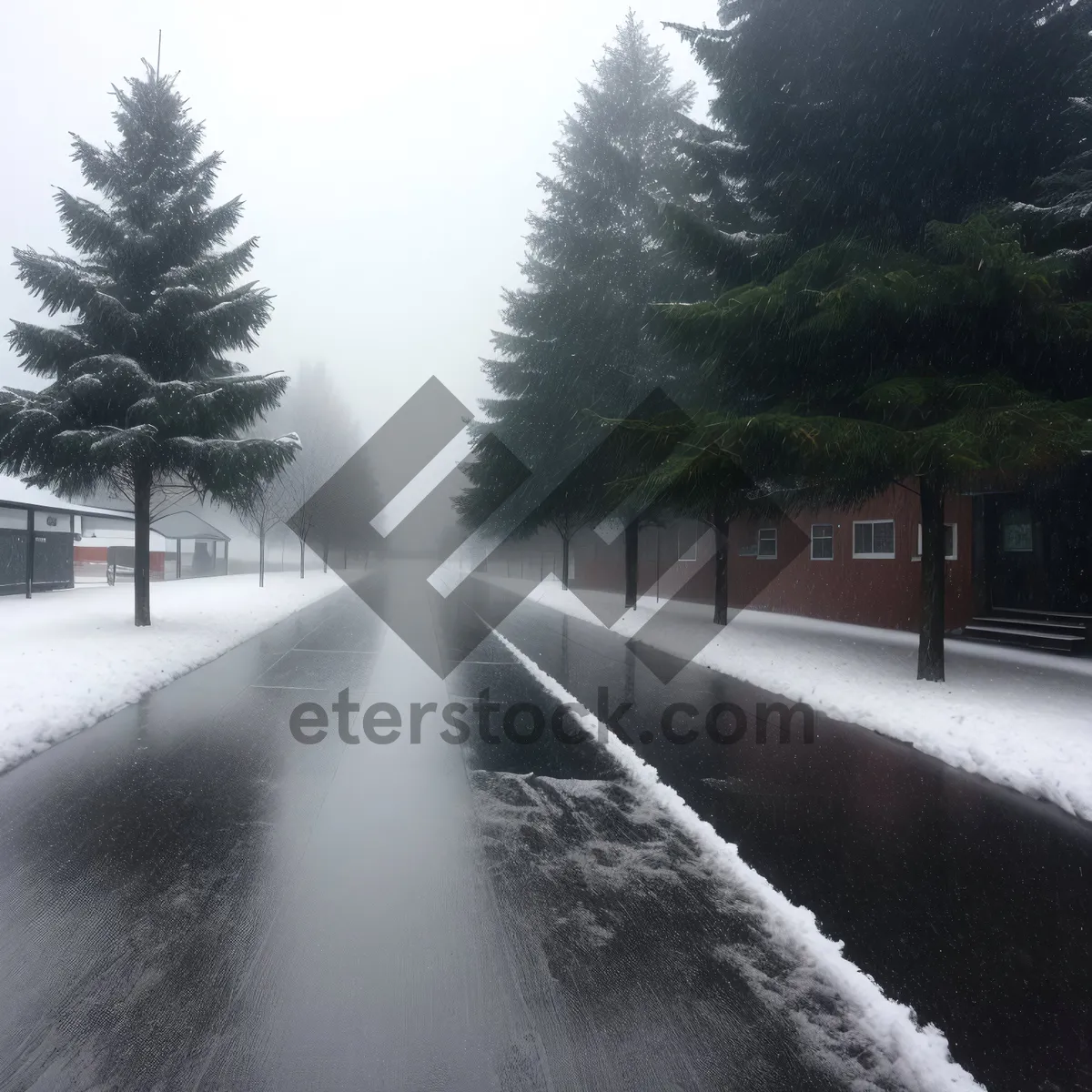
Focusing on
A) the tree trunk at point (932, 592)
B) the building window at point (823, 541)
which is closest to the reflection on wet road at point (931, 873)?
the tree trunk at point (932, 592)

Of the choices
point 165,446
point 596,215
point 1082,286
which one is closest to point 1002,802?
point 1082,286

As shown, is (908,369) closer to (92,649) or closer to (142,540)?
(92,649)

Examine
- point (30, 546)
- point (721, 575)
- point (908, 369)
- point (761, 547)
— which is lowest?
point (721, 575)

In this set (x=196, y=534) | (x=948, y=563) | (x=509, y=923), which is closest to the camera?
(x=509, y=923)

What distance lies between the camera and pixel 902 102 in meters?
9.72

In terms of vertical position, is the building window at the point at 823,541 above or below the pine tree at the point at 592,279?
below

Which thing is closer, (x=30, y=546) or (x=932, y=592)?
(x=932, y=592)

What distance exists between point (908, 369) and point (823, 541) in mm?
10065

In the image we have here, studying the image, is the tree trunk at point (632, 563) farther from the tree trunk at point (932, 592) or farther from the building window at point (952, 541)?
the tree trunk at point (932, 592)

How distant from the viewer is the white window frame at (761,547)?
20.6 metres

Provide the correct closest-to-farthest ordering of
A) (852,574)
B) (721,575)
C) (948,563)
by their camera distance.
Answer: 1. (948,563)
2. (721,575)
3. (852,574)

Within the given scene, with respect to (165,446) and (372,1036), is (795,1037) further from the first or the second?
(165,446)

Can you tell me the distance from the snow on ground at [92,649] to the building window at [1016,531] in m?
14.2

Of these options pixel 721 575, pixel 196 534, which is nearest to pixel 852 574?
pixel 721 575
